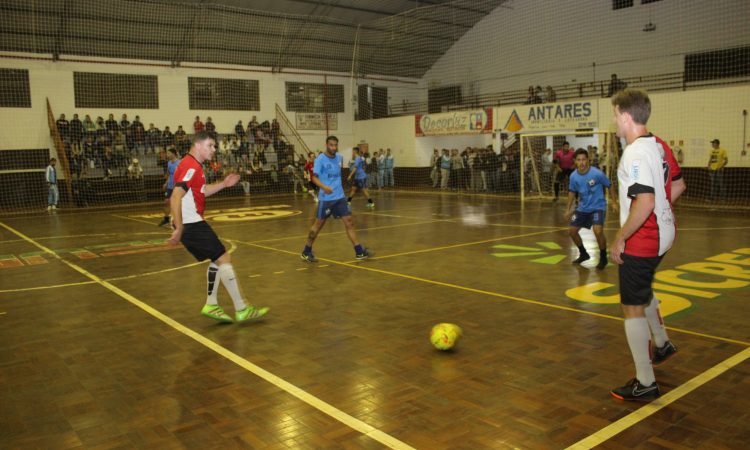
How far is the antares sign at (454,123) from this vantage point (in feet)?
96.1

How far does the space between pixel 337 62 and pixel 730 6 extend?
20.2 m

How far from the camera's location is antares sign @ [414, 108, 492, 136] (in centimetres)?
2930

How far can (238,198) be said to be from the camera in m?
28.0

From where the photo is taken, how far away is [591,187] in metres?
9.31

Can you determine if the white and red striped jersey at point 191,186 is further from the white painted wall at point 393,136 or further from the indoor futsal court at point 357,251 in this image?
the white painted wall at point 393,136

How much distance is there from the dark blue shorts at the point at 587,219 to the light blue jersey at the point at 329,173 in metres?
3.92

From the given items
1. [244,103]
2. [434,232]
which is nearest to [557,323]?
[434,232]

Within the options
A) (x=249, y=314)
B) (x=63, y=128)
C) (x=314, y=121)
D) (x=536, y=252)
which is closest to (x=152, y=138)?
(x=63, y=128)

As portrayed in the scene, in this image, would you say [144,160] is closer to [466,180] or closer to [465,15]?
[466,180]

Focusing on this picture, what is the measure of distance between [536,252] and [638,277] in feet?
22.1

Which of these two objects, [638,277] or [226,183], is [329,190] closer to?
[226,183]

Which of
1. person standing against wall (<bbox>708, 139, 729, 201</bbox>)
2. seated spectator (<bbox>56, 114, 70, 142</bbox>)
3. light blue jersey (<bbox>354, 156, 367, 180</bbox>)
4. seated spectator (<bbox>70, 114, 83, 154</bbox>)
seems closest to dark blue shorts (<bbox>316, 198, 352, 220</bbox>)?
light blue jersey (<bbox>354, 156, 367, 180</bbox>)

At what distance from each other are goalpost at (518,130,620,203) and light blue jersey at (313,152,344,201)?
12.4 m

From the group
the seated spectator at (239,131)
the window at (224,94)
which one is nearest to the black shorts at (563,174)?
the seated spectator at (239,131)
